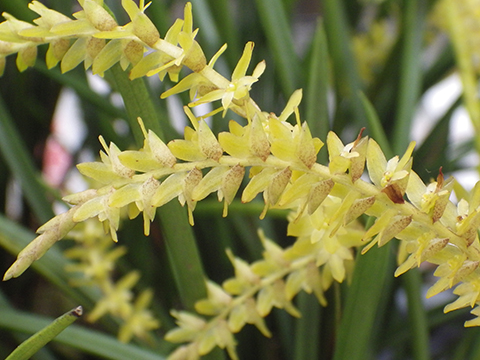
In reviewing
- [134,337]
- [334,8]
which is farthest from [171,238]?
[334,8]

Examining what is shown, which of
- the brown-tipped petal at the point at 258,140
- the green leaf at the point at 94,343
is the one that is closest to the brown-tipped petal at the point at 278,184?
the brown-tipped petal at the point at 258,140

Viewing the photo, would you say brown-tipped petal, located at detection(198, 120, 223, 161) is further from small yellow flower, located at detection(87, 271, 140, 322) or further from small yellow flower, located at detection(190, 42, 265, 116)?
small yellow flower, located at detection(87, 271, 140, 322)

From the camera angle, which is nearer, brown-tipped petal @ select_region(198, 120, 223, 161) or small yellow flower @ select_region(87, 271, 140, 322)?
brown-tipped petal @ select_region(198, 120, 223, 161)

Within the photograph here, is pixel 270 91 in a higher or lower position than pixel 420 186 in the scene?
higher

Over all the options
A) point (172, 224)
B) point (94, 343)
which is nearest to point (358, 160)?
point (172, 224)

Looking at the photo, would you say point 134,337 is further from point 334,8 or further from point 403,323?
point 334,8

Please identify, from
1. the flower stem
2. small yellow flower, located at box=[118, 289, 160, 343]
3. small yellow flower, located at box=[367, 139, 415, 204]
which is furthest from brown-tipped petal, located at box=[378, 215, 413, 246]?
small yellow flower, located at box=[118, 289, 160, 343]

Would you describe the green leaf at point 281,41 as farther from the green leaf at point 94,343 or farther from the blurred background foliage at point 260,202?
the green leaf at point 94,343

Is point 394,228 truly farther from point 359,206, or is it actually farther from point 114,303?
point 114,303
